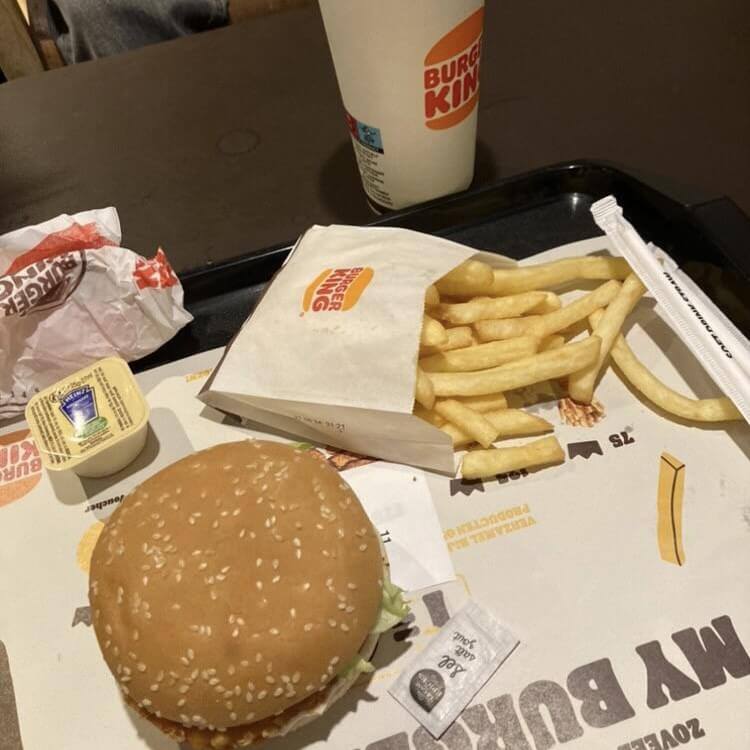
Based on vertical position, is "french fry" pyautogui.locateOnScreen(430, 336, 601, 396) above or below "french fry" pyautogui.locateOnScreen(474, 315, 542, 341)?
below

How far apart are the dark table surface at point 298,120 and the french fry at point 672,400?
0.45 m

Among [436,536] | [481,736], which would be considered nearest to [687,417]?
[436,536]

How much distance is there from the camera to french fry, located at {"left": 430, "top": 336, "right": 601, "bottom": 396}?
1300 mm

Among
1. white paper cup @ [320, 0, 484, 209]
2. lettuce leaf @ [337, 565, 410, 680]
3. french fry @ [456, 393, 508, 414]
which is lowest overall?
lettuce leaf @ [337, 565, 410, 680]

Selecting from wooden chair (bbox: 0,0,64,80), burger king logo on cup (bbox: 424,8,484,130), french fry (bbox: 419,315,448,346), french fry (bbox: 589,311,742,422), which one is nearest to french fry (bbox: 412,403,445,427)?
french fry (bbox: 419,315,448,346)

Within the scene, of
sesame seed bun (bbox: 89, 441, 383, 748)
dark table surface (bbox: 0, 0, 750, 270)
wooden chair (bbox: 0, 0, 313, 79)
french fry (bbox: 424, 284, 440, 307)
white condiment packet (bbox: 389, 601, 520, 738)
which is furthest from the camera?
wooden chair (bbox: 0, 0, 313, 79)

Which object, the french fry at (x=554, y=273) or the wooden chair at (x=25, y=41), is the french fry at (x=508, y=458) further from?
the wooden chair at (x=25, y=41)

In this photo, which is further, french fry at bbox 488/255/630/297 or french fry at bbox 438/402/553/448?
french fry at bbox 488/255/630/297

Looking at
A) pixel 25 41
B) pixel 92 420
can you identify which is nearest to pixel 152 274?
pixel 92 420

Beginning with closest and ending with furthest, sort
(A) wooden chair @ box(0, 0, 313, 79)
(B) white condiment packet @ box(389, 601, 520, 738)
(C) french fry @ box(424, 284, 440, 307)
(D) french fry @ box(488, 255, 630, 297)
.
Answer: (B) white condiment packet @ box(389, 601, 520, 738), (C) french fry @ box(424, 284, 440, 307), (D) french fry @ box(488, 255, 630, 297), (A) wooden chair @ box(0, 0, 313, 79)

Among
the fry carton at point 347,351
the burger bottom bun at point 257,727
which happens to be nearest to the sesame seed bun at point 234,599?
the burger bottom bun at point 257,727

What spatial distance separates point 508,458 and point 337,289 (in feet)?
1.47

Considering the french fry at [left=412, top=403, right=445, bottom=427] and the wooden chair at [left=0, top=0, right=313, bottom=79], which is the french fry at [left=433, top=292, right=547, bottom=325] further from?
the wooden chair at [left=0, top=0, right=313, bottom=79]

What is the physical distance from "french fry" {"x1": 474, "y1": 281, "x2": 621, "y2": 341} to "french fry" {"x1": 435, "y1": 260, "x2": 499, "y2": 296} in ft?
0.22
